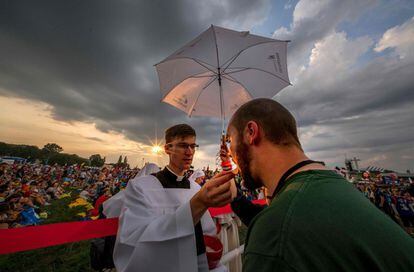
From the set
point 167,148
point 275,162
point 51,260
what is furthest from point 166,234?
point 51,260

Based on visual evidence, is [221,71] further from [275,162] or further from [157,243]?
[157,243]

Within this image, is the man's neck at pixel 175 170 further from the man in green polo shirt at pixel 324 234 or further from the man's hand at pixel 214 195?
the man in green polo shirt at pixel 324 234

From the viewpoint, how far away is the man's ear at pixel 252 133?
1626 millimetres

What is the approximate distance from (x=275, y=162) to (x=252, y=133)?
12.5 inches

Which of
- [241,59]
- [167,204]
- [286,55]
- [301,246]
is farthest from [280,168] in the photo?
[286,55]

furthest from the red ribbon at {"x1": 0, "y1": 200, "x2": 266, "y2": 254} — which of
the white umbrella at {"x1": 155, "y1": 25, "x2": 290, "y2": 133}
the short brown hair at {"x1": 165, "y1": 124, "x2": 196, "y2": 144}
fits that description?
the white umbrella at {"x1": 155, "y1": 25, "x2": 290, "y2": 133}

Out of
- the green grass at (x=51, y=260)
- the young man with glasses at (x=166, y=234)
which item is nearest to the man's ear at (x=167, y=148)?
the young man with glasses at (x=166, y=234)

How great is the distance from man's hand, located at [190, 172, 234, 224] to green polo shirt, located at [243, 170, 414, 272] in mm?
597

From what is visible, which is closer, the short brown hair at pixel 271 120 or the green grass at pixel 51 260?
the short brown hair at pixel 271 120

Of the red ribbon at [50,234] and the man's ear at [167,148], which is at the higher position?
the man's ear at [167,148]

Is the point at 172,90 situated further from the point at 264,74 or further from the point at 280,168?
the point at 280,168

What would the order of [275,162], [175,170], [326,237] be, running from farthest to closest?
[175,170] → [275,162] → [326,237]

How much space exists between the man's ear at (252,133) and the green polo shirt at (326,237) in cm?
68

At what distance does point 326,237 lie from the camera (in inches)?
32.1
